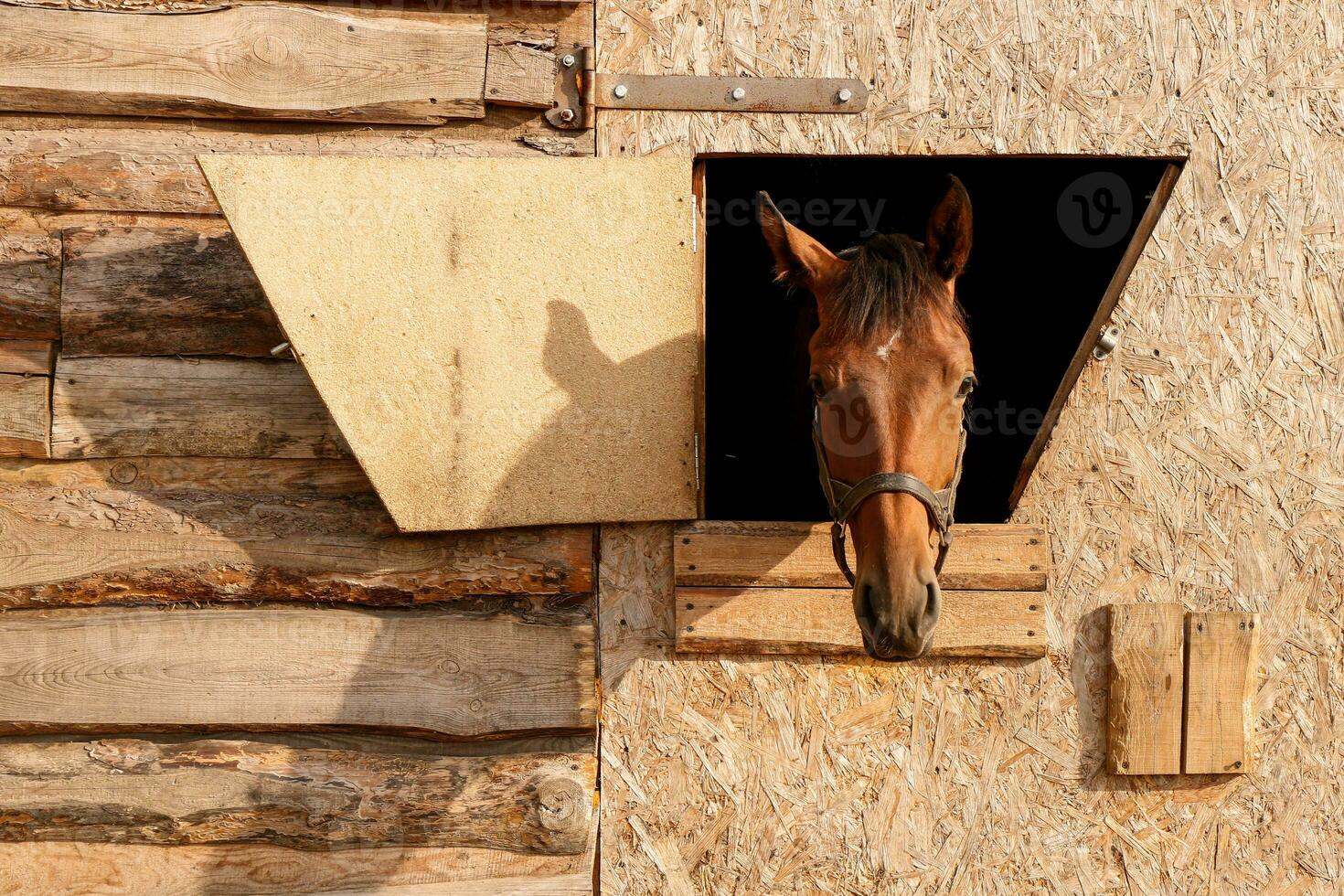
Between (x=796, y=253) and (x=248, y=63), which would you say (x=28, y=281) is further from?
(x=796, y=253)

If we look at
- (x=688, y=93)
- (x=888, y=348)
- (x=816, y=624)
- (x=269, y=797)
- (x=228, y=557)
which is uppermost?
(x=688, y=93)

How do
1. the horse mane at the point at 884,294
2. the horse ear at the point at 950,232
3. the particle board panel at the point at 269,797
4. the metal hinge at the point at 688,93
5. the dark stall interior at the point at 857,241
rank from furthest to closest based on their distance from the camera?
the dark stall interior at the point at 857,241, the metal hinge at the point at 688,93, the particle board panel at the point at 269,797, the horse ear at the point at 950,232, the horse mane at the point at 884,294

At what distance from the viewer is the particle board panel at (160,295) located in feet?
9.43

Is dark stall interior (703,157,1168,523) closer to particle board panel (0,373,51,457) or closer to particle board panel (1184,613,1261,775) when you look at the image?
particle board panel (1184,613,1261,775)

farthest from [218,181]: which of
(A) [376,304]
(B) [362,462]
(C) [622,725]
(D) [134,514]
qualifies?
(C) [622,725]

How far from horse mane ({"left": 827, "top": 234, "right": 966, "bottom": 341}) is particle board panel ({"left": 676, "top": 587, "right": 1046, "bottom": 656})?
33.4 inches

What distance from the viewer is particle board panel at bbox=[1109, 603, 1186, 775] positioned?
115 inches

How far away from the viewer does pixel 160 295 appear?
2.88m

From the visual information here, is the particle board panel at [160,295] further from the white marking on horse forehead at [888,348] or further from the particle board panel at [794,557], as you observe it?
the white marking on horse forehead at [888,348]

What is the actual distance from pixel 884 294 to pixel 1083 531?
1.10m

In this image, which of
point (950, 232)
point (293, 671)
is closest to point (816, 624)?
point (950, 232)

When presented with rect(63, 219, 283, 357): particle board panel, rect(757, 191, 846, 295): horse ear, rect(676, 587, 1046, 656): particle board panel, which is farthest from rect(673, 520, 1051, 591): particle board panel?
rect(63, 219, 283, 357): particle board panel
